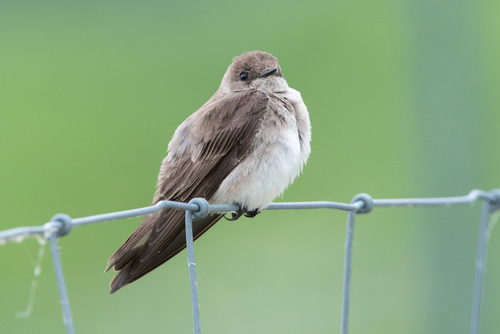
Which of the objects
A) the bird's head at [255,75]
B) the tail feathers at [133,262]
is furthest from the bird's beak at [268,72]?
the tail feathers at [133,262]

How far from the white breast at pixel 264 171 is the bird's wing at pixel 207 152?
0.12ft

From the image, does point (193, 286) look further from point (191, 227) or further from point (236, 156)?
point (236, 156)

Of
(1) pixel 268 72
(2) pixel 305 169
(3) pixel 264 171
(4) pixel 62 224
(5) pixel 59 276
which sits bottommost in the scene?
(5) pixel 59 276

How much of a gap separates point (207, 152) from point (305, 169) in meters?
5.90

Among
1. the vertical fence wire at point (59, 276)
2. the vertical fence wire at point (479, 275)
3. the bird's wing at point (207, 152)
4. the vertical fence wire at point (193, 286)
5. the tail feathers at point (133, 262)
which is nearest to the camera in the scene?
the vertical fence wire at point (59, 276)

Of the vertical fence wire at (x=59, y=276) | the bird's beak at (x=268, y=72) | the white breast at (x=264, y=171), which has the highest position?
the bird's beak at (x=268, y=72)

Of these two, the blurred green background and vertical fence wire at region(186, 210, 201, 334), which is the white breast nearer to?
vertical fence wire at region(186, 210, 201, 334)

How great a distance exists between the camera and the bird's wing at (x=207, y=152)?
2750 millimetres

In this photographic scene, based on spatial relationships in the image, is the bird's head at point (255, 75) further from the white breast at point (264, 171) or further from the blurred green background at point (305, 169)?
the blurred green background at point (305, 169)

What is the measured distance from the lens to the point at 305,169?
28.4ft

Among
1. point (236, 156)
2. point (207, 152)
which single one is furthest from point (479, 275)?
point (207, 152)

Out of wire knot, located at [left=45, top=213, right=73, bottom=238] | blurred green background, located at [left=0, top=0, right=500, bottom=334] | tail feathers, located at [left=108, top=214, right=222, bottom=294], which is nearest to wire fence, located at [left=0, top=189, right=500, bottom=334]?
wire knot, located at [left=45, top=213, right=73, bottom=238]

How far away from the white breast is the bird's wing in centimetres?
4

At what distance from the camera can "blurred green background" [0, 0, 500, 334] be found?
5.95 m
